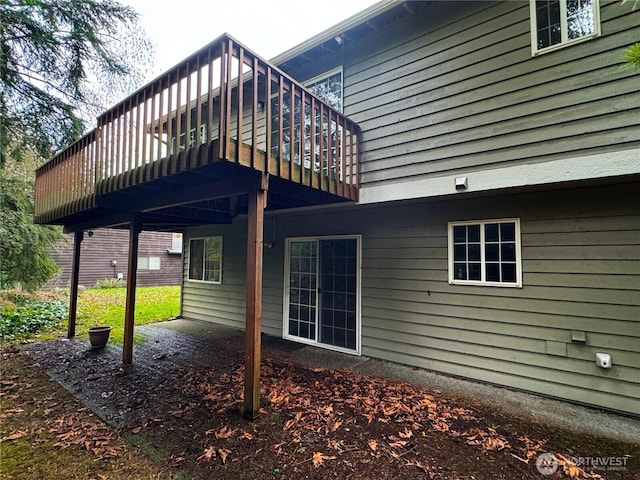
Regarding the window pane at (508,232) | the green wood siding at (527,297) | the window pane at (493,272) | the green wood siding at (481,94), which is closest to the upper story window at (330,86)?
the green wood siding at (481,94)

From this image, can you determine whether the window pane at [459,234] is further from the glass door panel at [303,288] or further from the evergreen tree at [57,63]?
the evergreen tree at [57,63]

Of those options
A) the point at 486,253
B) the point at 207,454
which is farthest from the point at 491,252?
the point at 207,454

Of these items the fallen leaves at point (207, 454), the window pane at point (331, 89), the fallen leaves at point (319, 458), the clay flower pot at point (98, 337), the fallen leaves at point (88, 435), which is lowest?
the fallen leaves at point (88, 435)

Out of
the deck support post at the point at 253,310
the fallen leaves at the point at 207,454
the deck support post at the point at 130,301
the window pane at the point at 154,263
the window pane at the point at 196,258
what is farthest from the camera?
the window pane at the point at 154,263

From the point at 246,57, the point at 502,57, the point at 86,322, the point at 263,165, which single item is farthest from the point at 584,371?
the point at 86,322

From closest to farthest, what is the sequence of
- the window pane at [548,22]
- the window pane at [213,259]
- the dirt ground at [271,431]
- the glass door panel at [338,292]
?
the dirt ground at [271,431] → the window pane at [548,22] → the glass door panel at [338,292] → the window pane at [213,259]

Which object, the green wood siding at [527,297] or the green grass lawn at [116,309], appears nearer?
the green wood siding at [527,297]

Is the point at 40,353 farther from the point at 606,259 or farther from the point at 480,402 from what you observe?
the point at 606,259

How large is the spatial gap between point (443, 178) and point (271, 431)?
3.40m

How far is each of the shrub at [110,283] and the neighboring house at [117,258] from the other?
27 cm

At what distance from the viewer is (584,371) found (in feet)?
11.1

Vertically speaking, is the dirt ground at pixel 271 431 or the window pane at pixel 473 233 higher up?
the window pane at pixel 473 233

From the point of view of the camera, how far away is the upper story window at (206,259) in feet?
25.6

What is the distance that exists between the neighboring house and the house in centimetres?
1044
